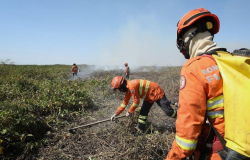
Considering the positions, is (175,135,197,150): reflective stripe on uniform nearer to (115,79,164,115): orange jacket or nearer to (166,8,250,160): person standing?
(166,8,250,160): person standing

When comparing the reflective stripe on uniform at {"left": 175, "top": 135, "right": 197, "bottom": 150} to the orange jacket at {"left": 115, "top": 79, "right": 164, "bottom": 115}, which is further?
the orange jacket at {"left": 115, "top": 79, "right": 164, "bottom": 115}

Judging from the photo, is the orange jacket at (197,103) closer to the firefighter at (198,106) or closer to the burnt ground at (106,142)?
the firefighter at (198,106)

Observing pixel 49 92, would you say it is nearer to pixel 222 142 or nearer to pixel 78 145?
pixel 78 145

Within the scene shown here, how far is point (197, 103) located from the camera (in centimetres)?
100

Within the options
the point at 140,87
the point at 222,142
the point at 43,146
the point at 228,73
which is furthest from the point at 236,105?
the point at 43,146

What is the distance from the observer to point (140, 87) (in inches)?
151

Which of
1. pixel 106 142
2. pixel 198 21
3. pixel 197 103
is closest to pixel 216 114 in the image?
pixel 197 103

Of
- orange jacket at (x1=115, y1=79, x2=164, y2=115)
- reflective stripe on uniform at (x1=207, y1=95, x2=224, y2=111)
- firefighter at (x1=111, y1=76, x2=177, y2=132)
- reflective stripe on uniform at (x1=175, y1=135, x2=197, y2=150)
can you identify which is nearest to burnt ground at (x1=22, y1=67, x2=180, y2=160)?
firefighter at (x1=111, y1=76, x2=177, y2=132)

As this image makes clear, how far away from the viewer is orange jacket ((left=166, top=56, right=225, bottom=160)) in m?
1.01

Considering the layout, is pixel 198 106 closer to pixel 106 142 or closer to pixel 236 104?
pixel 236 104

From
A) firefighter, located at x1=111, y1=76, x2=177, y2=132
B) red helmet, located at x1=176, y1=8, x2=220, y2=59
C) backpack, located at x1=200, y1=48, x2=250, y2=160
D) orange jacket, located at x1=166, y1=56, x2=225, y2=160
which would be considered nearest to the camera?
backpack, located at x1=200, y1=48, x2=250, y2=160

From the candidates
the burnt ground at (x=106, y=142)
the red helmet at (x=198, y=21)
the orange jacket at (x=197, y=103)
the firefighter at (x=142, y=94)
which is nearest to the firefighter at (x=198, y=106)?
the orange jacket at (x=197, y=103)

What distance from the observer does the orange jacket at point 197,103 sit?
1.01 m

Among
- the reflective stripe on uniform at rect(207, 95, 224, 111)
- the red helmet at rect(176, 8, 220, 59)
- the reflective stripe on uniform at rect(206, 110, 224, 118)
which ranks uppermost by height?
the red helmet at rect(176, 8, 220, 59)
